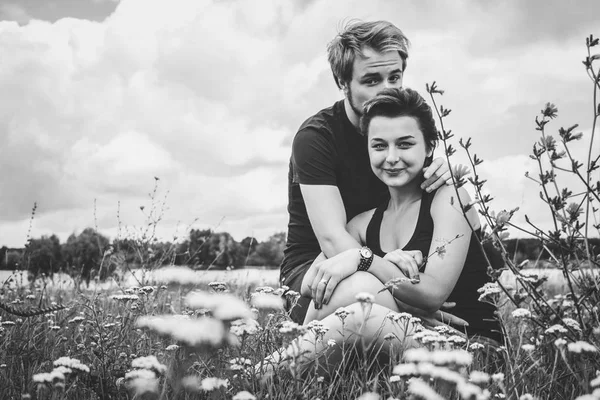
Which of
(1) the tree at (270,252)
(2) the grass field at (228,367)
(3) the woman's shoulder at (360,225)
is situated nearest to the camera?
(2) the grass field at (228,367)

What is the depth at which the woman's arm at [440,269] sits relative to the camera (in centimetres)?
294

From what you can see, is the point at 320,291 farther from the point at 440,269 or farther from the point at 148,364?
the point at 148,364

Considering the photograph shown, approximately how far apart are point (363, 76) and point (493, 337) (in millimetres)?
2143

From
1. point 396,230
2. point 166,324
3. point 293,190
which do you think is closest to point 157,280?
point 293,190

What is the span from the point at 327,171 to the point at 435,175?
0.85m

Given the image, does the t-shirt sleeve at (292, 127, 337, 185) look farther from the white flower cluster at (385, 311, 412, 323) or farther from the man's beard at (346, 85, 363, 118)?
the white flower cluster at (385, 311, 412, 323)

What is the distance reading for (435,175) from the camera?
3359 mm

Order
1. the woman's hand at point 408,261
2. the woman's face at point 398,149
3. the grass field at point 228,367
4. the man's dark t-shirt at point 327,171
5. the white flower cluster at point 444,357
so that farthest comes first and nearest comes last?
the man's dark t-shirt at point 327,171 → the woman's face at point 398,149 → the woman's hand at point 408,261 → the grass field at point 228,367 → the white flower cluster at point 444,357

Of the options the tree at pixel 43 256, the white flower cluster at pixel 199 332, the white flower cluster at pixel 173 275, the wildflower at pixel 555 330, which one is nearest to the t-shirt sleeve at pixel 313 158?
the white flower cluster at pixel 173 275

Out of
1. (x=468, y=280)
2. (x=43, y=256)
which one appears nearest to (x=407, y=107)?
(x=468, y=280)

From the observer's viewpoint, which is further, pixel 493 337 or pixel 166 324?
pixel 493 337

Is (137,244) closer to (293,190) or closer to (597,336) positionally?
(293,190)

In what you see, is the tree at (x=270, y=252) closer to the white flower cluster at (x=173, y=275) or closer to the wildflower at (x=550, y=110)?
the white flower cluster at (x=173, y=275)

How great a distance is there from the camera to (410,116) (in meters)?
3.37
